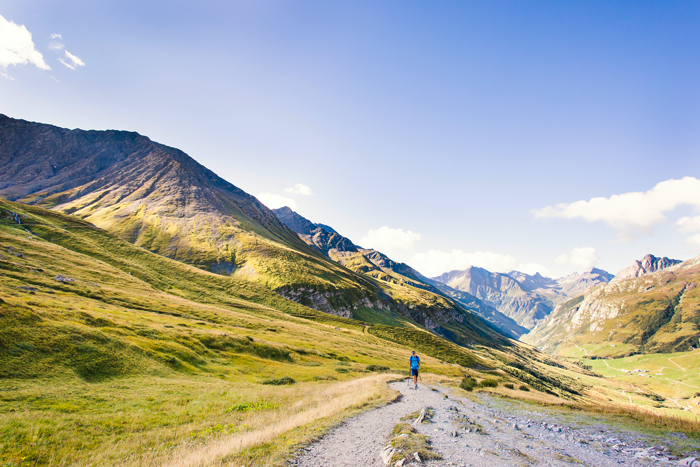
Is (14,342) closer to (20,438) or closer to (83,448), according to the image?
(20,438)

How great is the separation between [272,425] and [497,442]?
12.7 metres

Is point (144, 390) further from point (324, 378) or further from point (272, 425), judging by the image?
point (324, 378)

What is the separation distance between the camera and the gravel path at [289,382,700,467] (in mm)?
12148

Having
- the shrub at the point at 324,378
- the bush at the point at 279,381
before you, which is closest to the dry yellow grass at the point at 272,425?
the bush at the point at 279,381

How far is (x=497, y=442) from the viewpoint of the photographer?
47.2ft

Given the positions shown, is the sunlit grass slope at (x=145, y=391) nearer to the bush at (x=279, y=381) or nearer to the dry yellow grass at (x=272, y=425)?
the dry yellow grass at (x=272, y=425)

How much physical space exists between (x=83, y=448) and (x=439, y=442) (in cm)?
1818

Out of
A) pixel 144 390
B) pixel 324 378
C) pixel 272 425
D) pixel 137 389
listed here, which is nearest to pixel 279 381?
pixel 324 378

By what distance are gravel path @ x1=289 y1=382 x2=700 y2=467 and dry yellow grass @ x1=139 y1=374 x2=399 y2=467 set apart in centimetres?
218

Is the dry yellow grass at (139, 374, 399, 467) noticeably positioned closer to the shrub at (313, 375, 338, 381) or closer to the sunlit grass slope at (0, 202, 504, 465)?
the sunlit grass slope at (0, 202, 504, 465)

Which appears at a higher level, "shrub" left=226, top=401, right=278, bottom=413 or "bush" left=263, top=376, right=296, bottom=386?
"shrub" left=226, top=401, right=278, bottom=413

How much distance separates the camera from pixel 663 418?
787 inches

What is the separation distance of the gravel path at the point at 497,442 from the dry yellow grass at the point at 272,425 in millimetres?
2176

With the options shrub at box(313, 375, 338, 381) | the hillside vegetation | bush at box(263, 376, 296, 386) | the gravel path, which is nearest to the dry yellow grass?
the hillside vegetation
